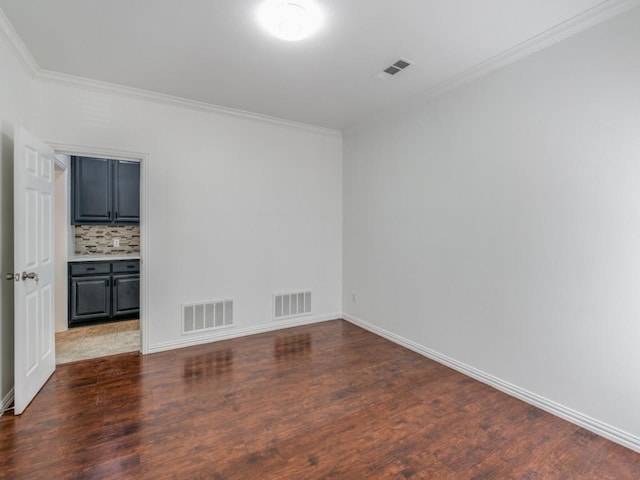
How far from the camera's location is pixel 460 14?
2180 millimetres

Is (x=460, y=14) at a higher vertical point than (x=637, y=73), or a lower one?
higher

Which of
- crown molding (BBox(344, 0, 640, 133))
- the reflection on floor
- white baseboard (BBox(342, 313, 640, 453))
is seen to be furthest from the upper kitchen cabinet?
white baseboard (BBox(342, 313, 640, 453))

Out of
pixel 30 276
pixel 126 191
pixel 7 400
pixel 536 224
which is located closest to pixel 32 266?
pixel 30 276

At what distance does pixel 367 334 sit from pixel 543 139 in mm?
2833

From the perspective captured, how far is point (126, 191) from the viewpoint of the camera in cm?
494

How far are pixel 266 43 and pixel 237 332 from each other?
319 centimetres

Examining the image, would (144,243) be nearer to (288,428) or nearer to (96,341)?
(96,341)

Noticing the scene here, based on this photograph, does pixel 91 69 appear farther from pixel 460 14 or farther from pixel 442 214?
pixel 442 214

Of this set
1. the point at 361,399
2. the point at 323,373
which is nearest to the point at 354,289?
the point at 323,373

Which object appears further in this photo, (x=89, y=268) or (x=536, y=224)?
(x=89, y=268)

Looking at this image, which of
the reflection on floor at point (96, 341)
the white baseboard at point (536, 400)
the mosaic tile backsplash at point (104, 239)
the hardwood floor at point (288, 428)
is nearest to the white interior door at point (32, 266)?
the hardwood floor at point (288, 428)

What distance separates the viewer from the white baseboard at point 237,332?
11.9 feet

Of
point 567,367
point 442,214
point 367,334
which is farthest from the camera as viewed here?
point 367,334

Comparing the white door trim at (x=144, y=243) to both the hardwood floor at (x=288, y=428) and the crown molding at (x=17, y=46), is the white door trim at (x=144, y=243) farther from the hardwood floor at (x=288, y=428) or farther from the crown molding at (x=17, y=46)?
the crown molding at (x=17, y=46)
